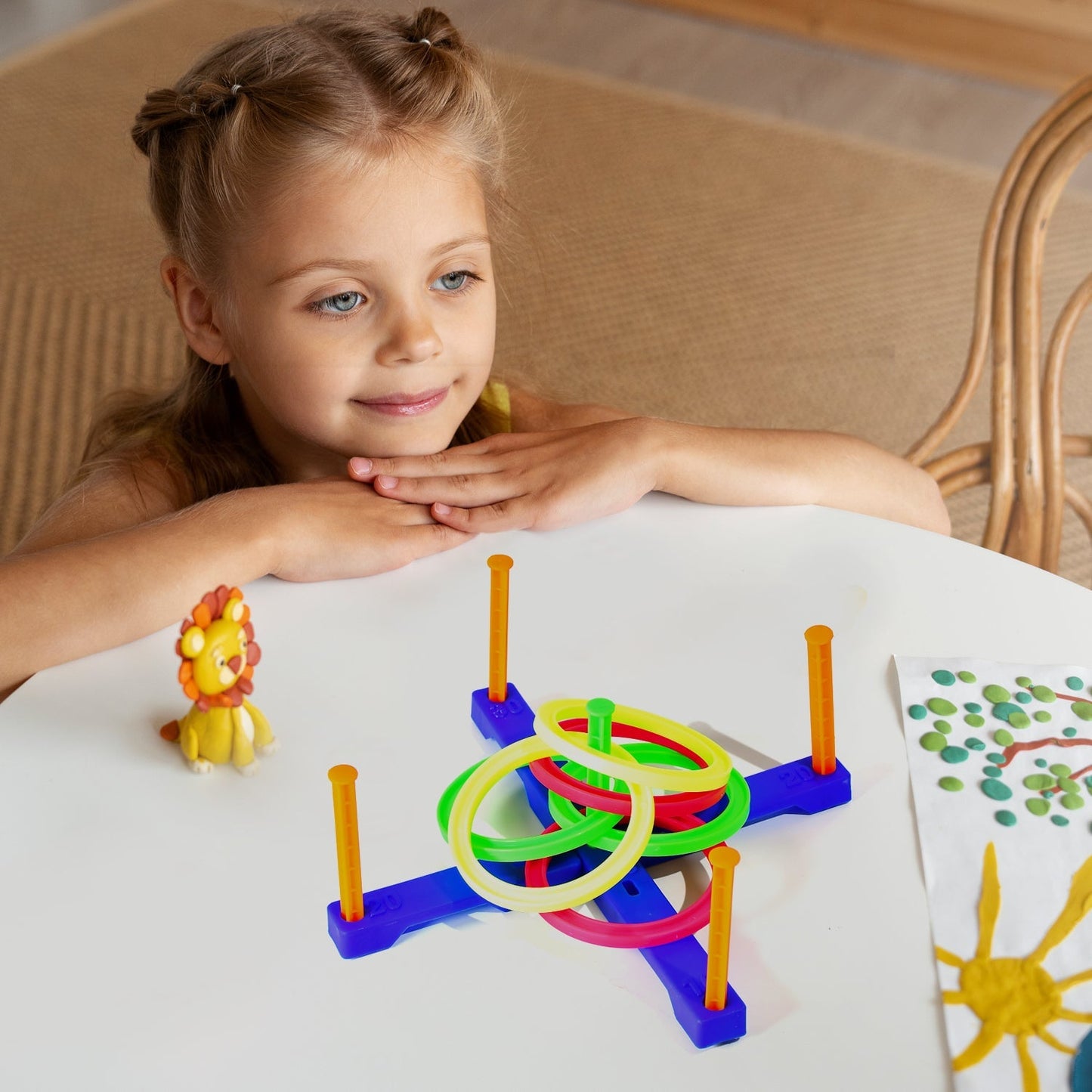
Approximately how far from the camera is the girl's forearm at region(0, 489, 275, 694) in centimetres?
82

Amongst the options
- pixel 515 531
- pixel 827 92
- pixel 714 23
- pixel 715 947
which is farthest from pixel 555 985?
pixel 714 23

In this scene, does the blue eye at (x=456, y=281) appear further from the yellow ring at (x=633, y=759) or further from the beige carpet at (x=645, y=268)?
the beige carpet at (x=645, y=268)

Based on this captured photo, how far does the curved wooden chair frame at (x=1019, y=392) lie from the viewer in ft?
4.19

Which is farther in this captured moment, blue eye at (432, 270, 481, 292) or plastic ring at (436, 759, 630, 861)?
blue eye at (432, 270, 481, 292)

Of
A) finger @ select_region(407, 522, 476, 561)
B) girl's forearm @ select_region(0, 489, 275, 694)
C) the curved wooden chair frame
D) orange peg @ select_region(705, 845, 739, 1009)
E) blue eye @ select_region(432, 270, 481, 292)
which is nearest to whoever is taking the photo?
orange peg @ select_region(705, 845, 739, 1009)

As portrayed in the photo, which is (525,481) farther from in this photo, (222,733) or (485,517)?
(222,733)

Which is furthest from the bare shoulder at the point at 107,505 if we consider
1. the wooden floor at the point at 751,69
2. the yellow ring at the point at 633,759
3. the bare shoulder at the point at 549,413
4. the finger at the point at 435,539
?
the wooden floor at the point at 751,69

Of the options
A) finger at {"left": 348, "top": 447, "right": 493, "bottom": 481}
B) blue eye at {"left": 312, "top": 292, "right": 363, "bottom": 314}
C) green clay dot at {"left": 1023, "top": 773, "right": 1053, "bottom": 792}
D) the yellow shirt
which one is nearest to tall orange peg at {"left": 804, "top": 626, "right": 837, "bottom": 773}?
green clay dot at {"left": 1023, "top": 773, "right": 1053, "bottom": 792}

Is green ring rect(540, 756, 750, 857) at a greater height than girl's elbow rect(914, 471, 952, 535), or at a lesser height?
lesser

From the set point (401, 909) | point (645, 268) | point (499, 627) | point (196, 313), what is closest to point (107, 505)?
point (196, 313)

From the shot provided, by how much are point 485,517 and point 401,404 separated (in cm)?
14

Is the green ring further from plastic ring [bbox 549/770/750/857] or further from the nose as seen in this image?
the nose

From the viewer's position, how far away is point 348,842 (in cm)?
61

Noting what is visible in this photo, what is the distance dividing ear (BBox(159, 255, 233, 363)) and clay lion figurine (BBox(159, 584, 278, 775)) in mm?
425
